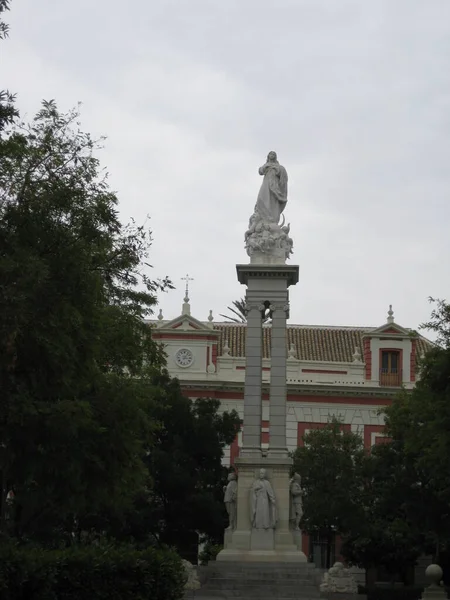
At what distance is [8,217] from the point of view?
1850 cm

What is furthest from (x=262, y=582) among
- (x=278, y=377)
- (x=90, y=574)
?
(x=90, y=574)

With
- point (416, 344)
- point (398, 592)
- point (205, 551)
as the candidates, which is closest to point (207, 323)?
point (416, 344)

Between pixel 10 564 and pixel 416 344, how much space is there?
1690 inches

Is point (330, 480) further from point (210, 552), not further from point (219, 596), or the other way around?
point (219, 596)

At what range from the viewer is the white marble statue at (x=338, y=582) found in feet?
99.3

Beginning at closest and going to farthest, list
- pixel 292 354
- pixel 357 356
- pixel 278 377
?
pixel 278 377 → pixel 292 354 → pixel 357 356

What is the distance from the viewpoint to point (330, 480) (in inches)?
1727

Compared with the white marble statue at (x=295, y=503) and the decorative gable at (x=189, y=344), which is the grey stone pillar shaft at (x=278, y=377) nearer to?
the white marble statue at (x=295, y=503)

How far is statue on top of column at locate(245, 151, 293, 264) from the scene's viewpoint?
110 feet

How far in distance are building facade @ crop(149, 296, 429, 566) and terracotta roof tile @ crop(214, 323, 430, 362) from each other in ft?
1.35

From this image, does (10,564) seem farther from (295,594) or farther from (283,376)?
(283,376)

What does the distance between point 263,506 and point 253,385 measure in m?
3.61

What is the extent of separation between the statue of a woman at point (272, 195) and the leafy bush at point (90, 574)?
17.4 meters

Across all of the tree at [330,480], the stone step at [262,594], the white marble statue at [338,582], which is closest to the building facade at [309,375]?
the tree at [330,480]
